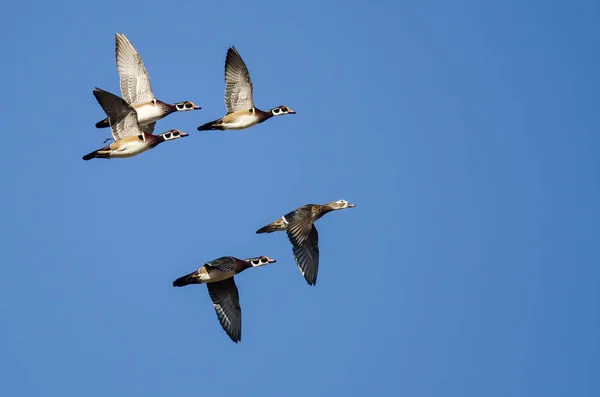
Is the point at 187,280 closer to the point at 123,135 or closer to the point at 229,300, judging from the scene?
the point at 229,300

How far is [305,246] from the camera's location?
41750 millimetres

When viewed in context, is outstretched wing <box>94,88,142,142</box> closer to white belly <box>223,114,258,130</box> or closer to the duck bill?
white belly <box>223,114,258,130</box>

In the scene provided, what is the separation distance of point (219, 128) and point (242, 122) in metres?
0.85

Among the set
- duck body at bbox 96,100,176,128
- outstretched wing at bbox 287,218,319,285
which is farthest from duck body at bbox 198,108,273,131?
outstretched wing at bbox 287,218,319,285

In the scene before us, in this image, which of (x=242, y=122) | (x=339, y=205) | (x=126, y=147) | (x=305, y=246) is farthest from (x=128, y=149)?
(x=339, y=205)

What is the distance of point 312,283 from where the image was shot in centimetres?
4150

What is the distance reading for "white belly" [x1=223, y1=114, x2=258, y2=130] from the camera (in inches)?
1682

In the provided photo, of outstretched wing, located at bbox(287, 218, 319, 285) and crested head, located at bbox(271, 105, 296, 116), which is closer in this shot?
outstretched wing, located at bbox(287, 218, 319, 285)

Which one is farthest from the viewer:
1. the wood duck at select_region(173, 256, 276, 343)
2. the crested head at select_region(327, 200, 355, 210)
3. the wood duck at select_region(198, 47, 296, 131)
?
the crested head at select_region(327, 200, 355, 210)

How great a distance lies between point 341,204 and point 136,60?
8.13 metres

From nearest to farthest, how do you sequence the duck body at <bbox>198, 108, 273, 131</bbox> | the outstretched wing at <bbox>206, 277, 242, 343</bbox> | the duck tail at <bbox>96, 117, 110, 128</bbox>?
1. the outstretched wing at <bbox>206, 277, 242, 343</bbox>
2. the duck tail at <bbox>96, 117, 110, 128</bbox>
3. the duck body at <bbox>198, 108, 273, 131</bbox>

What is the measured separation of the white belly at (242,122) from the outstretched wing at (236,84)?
416 mm

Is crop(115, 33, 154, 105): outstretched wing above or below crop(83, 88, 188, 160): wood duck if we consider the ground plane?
above

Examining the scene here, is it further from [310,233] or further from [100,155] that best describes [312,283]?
[100,155]
